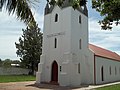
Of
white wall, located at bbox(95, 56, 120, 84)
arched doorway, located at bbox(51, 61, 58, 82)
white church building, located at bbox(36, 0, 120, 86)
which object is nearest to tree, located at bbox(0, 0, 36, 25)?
white church building, located at bbox(36, 0, 120, 86)

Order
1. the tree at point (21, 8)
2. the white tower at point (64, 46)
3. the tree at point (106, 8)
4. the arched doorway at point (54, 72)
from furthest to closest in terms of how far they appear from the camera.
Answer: the arched doorway at point (54, 72), the white tower at point (64, 46), the tree at point (106, 8), the tree at point (21, 8)

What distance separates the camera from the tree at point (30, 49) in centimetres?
5222

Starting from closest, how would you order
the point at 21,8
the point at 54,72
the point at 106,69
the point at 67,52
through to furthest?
1. the point at 21,8
2. the point at 67,52
3. the point at 54,72
4. the point at 106,69

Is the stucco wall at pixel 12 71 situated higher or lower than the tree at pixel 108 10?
lower

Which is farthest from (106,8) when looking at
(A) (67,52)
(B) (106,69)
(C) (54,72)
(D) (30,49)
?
(D) (30,49)

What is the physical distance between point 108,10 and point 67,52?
12886mm

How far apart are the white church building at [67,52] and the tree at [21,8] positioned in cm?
1602

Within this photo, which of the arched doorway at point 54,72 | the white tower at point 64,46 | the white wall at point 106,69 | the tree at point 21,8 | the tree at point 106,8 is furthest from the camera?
the white wall at point 106,69

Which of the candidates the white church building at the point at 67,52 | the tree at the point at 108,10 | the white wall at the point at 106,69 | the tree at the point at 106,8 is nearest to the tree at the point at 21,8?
the tree at the point at 106,8

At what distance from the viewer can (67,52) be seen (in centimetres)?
2545

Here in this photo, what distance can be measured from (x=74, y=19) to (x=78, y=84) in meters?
8.73

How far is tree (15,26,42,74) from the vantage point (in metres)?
52.2

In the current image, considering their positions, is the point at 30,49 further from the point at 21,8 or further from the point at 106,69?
the point at 21,8

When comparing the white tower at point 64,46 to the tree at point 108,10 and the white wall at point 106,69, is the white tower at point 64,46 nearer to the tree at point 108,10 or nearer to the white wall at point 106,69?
the white wall at point 106,69
